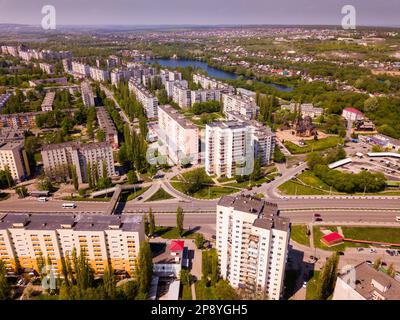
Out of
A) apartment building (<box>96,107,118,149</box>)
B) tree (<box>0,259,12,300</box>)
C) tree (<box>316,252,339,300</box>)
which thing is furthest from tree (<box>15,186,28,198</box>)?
tree (<box>316,252,339,300</box>)

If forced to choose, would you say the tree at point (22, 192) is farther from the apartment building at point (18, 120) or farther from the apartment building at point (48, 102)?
the apartment building at point (48, 102)

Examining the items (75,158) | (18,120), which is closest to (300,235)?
(75,158)

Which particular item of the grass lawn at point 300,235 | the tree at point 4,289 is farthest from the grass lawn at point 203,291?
the tree at point 4,289

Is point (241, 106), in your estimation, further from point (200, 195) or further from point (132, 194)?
point (132, 194)

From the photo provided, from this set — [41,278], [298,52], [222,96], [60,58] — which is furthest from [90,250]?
[298,52]

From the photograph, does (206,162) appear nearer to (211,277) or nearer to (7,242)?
(211,277)
